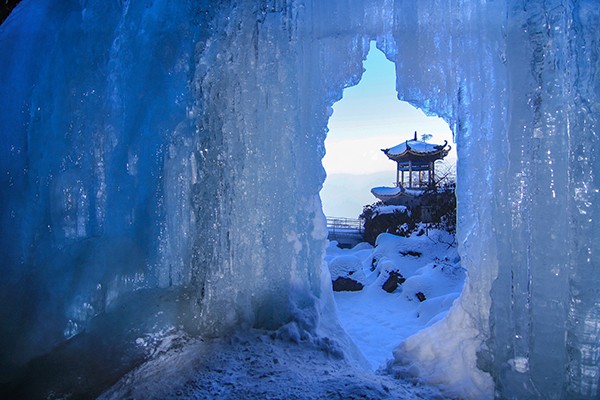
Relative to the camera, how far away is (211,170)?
3762mm

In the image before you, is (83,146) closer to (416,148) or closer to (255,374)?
(255,374)

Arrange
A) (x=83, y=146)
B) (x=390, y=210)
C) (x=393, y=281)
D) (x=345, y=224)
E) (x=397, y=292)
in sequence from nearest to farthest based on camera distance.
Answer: (x=83, y=146)
(x=397, y=292)
(x=393, y=281)
(x=390, y=210)
(x=345, y=224)

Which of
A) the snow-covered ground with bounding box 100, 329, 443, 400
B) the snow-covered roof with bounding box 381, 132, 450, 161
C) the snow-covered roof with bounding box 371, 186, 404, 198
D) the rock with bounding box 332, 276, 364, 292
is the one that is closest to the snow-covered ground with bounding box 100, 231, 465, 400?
the snow-covered ground with bounding box 100, 329, 443, 400

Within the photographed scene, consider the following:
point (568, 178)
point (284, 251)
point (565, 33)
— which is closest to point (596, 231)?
point (568, 178)

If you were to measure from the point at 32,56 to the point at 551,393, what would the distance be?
549cm

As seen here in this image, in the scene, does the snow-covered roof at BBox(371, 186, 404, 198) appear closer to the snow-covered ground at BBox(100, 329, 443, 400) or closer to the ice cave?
the ice cave

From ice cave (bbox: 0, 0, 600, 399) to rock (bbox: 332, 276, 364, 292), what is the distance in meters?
4.05

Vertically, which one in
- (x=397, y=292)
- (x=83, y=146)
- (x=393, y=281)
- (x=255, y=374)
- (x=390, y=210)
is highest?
(x=83, y=146)

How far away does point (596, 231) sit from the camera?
2.50 m

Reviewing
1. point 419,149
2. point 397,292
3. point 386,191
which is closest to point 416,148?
point 419,149

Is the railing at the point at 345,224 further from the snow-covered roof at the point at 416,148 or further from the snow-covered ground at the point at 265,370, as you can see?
the snow-covered ground at the point at 265,370

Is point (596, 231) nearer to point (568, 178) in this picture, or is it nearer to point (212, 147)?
point (568, 178)

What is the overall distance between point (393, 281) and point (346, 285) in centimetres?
108

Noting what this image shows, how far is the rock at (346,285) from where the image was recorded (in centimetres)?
812
